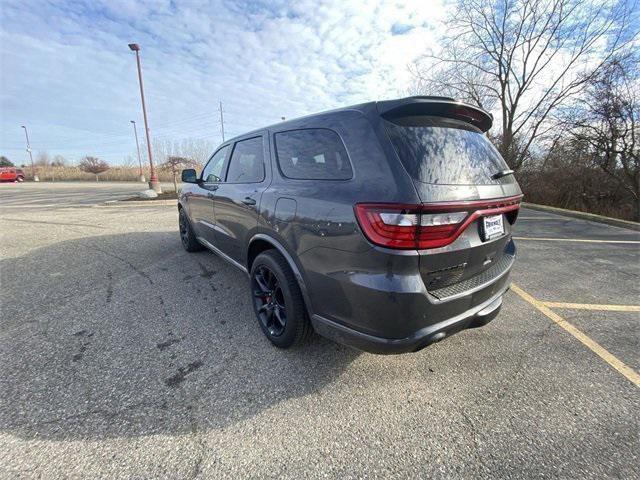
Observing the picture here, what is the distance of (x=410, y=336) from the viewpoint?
5.77ft

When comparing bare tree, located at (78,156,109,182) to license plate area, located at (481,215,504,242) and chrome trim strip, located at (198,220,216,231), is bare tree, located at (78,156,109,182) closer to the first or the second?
chrome trim strip, located at (198,220,216,231)

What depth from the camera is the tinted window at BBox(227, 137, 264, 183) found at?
292 cm

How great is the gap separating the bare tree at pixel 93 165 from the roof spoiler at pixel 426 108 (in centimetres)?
5533

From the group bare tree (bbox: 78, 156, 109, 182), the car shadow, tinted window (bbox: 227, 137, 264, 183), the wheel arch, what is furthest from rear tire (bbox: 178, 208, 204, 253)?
bare tree (bbox: 78, 156, 109, 182)

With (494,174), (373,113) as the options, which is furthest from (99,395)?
(494,174)

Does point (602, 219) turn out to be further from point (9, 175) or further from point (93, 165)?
point (93, 165)

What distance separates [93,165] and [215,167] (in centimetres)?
5692

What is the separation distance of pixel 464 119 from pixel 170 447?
2.84 m

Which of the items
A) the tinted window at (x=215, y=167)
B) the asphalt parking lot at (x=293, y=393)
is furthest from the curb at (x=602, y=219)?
the tinted window at (x=215, y=167)

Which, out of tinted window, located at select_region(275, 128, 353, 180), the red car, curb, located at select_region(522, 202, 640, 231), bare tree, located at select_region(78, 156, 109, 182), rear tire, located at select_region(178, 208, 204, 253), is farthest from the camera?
bare tree, located at select_region(78, 156, 109, 182)

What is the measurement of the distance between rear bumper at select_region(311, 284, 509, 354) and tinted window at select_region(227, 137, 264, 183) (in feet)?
5.00

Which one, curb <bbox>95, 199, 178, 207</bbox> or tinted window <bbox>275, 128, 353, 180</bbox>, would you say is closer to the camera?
tinted window <bbox>275, 128, 353, 180</bbox>

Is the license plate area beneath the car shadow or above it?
above

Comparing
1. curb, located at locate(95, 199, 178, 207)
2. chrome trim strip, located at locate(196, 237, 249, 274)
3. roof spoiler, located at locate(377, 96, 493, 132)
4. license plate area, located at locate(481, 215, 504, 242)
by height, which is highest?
roof spoiler, located at locate(377, 96, 493, 132)
